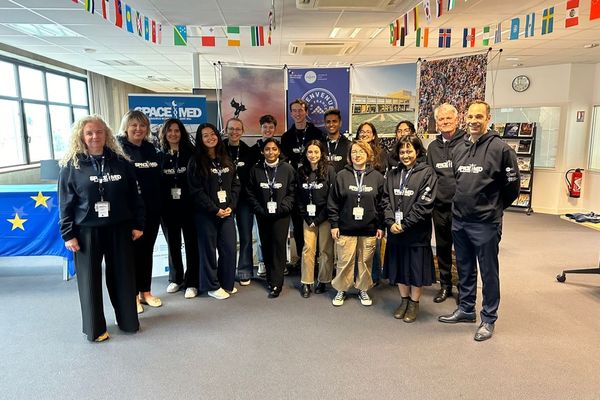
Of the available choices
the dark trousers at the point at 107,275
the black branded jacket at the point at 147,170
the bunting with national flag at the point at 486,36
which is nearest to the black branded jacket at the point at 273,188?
the black branded jacket at the point at 147,170

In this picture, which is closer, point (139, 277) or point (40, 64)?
point (139, 277)

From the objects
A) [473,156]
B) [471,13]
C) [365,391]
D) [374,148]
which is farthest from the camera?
[471,13]

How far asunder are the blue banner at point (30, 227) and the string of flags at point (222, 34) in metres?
2.61

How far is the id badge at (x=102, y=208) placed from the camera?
103 inches

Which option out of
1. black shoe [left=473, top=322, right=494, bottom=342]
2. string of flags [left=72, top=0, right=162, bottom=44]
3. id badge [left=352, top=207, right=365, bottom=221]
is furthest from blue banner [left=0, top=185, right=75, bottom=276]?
black shoe [left=473, top=322, right=494, bottom=342]

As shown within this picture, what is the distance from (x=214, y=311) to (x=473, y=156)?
7.56 ft

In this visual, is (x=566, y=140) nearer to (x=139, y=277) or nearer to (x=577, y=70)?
(x=577, y=70)

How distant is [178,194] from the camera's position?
3.45 meters

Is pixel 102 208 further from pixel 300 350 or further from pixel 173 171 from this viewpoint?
pixel 300 350

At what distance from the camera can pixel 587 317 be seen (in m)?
3.15

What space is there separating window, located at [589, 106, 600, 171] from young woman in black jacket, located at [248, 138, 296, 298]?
258 inches

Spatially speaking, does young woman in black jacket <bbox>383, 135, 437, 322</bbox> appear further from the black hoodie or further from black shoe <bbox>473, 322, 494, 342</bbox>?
black shoe <bbox>473, 322, 494, 342</bbox>

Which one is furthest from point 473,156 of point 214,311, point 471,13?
point 471,13

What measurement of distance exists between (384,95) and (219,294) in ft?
9.08
